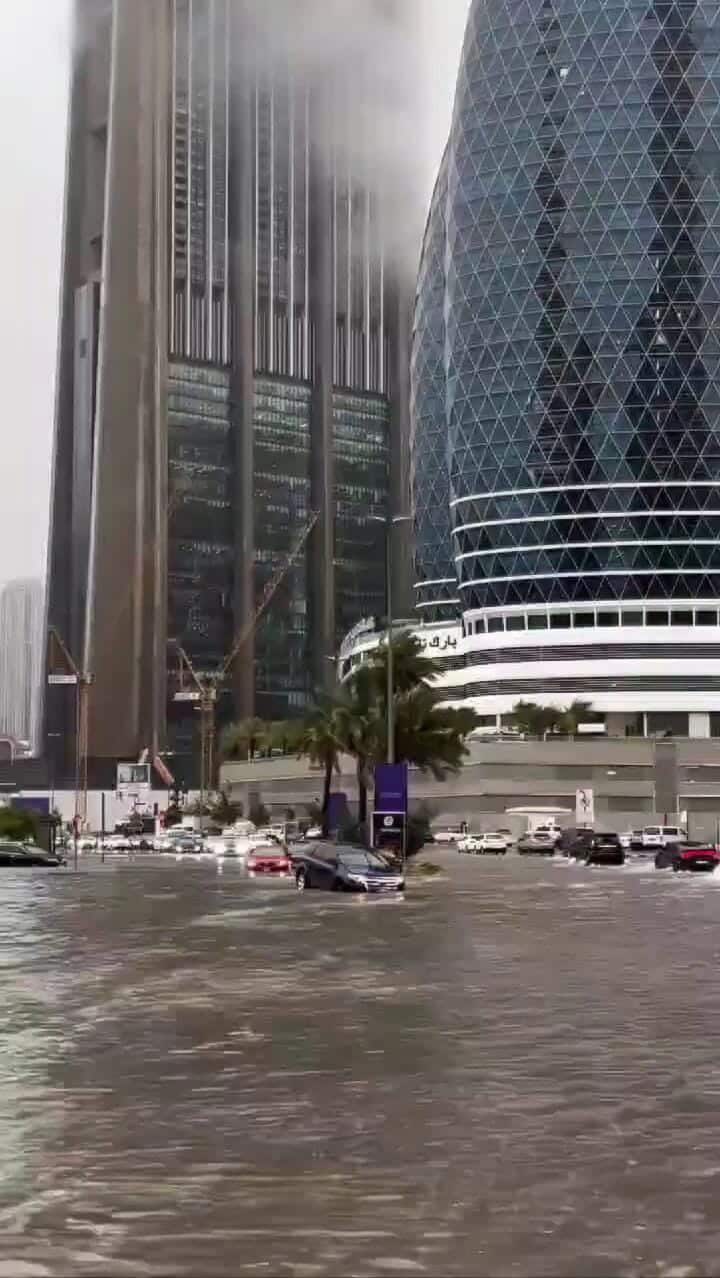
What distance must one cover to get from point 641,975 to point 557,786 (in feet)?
348

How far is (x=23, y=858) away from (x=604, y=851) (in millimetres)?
21826

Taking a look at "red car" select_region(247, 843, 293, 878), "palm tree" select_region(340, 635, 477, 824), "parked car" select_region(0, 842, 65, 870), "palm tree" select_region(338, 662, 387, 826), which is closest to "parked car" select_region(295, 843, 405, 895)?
"red car" select_region(247, 843, 293, 878)

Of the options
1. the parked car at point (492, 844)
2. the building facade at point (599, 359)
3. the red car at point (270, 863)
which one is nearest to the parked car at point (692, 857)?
the red car at point (270, 863)

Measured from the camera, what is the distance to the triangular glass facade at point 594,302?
142125 mm

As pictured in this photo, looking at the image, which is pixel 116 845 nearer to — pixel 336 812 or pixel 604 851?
pixel 336 812

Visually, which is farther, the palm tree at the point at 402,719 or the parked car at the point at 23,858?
the palm tree at the point at 402,719

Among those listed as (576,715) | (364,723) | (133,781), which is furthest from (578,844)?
(133,781)

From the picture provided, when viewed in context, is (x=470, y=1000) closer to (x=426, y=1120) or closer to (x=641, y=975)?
(x=641, y=975)

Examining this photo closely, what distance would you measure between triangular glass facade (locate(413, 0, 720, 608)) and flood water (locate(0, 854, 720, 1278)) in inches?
4592

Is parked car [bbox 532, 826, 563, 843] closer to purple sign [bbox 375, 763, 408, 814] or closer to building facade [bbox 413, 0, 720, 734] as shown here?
purple sign [bbox 375, 763, 408, 814]

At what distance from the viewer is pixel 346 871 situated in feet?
150

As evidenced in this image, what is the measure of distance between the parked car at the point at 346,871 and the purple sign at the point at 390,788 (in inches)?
249

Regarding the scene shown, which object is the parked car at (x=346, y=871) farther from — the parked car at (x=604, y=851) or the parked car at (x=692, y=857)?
the parked car at (x=604, y=851)

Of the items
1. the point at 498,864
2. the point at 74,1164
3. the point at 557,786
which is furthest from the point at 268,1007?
the point at 557,786
